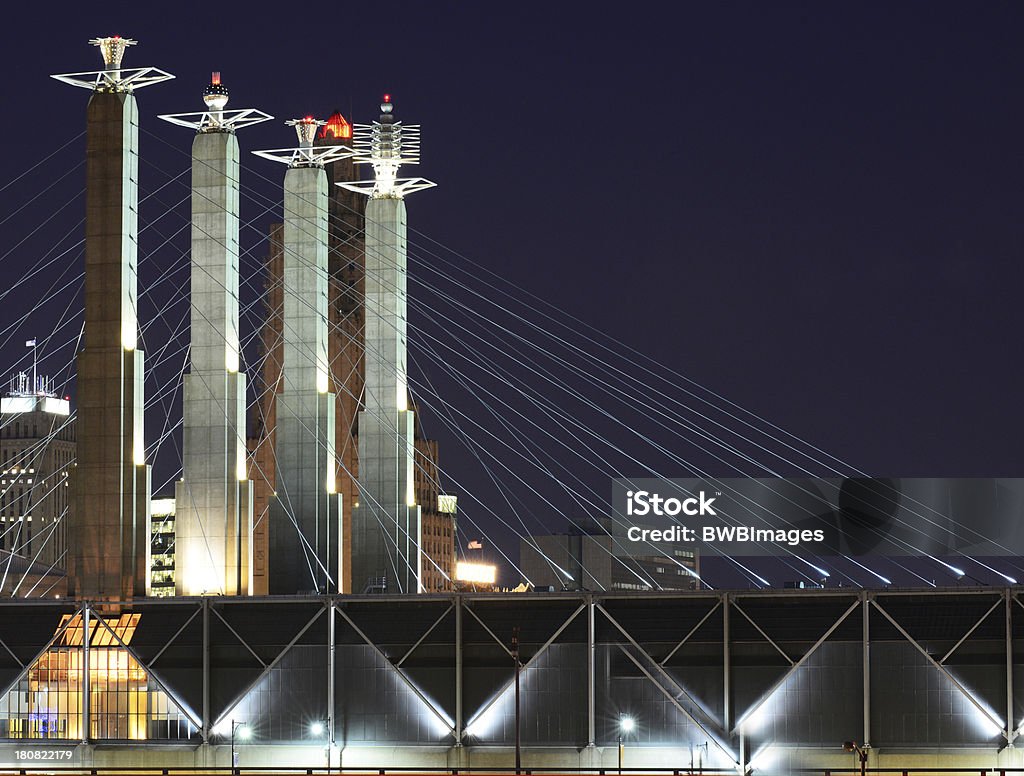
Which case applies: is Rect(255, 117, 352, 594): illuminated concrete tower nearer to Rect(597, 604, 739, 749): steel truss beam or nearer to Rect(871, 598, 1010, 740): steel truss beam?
Rect(597, 604, 739, 749): steel truss beam

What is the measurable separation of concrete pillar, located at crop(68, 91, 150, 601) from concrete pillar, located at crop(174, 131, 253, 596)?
7.16m

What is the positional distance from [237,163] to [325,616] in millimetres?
25422

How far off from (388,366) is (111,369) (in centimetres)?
3146

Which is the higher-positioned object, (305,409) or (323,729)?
(305,409)

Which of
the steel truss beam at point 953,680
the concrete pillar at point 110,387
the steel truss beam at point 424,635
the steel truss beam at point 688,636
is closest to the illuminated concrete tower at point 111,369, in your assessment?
the concrete pillar at point 110,387

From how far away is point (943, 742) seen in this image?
2685 inches

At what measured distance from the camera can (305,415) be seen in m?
96.9

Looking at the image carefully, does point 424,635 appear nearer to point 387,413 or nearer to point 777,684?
point 777,684

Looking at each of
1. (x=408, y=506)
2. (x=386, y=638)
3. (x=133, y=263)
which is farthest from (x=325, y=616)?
(x=408, y=506)

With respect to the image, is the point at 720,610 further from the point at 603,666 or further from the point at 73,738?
the point at 73,738

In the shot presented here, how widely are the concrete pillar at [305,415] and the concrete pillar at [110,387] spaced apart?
16023mm

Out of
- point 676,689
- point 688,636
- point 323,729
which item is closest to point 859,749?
point 676,689

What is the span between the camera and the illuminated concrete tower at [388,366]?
107938 mm

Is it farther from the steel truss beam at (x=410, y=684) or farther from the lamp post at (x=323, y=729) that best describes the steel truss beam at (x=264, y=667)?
the lamp post at (x=323, y=729)
